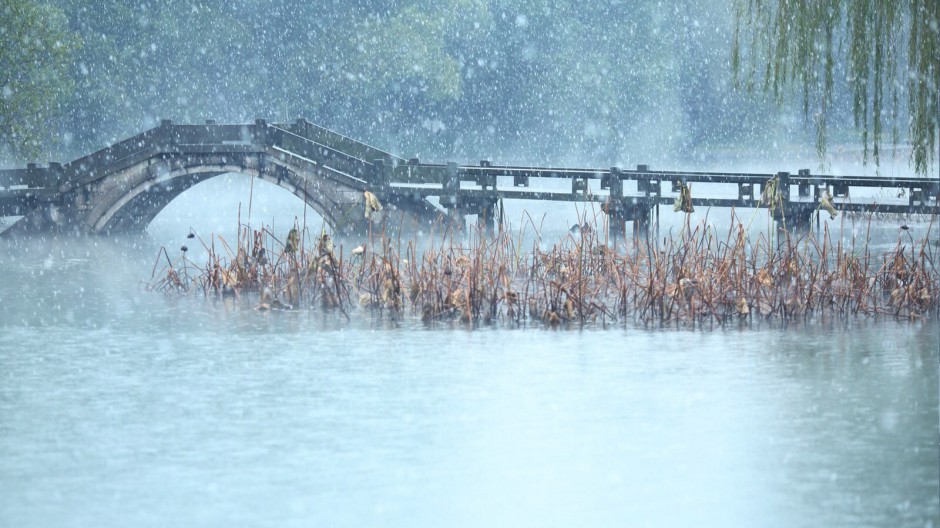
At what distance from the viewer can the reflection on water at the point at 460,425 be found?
8.88 meters

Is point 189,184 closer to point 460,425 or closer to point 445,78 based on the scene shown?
point 445,78

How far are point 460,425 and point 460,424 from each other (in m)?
0.03

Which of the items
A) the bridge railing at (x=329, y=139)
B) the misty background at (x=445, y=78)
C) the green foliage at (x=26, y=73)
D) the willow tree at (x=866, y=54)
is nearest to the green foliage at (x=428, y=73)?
the misty background at (x=445, y=78)

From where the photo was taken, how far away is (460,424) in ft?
36.0

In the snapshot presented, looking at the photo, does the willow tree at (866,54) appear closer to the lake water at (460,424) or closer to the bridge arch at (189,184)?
the lake water at (460,424)

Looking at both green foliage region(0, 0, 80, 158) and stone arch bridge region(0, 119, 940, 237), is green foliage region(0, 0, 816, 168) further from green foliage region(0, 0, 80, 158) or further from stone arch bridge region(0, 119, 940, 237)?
stone arch bridge region(0, 119, 940, 237)

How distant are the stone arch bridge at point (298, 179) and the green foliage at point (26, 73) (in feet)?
12.8

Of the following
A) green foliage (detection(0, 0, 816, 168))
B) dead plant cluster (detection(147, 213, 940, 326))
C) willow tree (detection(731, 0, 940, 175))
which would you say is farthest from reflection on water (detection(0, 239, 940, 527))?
green foliage (detection(0, 0, 816, 168))

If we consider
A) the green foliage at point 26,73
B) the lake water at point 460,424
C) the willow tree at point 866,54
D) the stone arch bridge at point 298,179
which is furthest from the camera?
the green foliage at point 26,73

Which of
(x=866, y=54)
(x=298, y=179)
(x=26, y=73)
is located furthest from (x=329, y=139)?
(x=866, y=54)

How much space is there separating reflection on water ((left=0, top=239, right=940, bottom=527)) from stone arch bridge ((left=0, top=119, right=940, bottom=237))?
978 centimetres

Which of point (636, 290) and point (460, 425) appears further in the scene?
point (636, 290)

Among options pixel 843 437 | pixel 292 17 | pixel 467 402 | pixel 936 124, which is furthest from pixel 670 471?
pixel 292 17

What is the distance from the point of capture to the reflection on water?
8.88 meters
